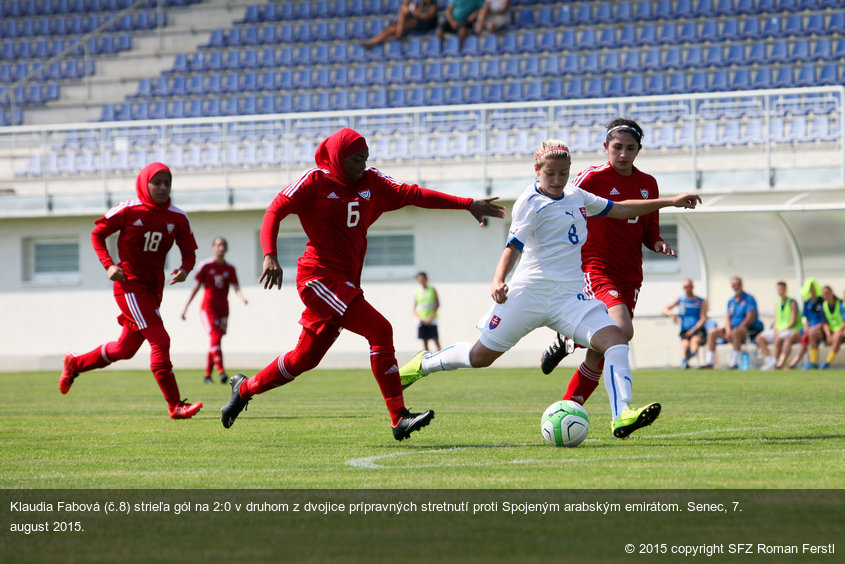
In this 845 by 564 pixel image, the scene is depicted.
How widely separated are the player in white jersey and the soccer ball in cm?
27

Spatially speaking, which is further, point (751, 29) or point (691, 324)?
point (751, 29)

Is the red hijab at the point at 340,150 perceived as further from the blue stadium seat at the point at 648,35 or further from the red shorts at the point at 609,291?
the blue stadium seat at the point at 648,35

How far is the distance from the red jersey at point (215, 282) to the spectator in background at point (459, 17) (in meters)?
13.9

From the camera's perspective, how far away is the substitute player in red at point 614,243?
Answer: 8.56 metres

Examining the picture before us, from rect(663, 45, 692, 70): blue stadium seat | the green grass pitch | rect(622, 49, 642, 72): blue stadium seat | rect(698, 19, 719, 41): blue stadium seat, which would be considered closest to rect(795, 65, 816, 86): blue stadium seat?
rect(663, 45, 692, 70): blue stadium seat

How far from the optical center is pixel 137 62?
34469 mm

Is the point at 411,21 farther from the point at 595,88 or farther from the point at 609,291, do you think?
the point at 609,291

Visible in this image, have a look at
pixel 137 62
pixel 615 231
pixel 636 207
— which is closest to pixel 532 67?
pixel 137 62

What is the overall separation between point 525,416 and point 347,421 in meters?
1.56

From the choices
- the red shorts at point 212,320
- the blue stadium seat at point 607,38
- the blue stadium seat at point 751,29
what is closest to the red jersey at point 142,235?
the red shorts at point 212,320

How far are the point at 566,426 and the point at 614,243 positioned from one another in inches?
69.5
